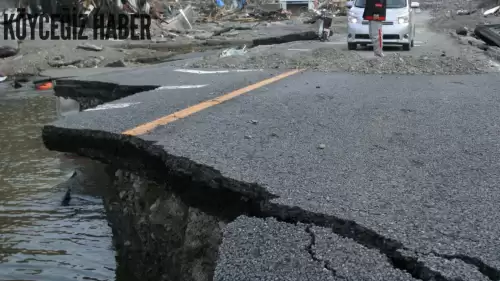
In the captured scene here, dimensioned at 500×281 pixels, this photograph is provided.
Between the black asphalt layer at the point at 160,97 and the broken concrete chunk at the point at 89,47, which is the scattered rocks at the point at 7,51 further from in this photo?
the black asphalt layer at the point at 160,97

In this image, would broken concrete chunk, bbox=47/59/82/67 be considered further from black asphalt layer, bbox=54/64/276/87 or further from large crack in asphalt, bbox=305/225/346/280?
large crack in asphalt, bbox=305/225/346/280

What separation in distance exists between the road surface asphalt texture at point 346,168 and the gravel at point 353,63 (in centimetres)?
224

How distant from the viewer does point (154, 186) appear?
536 cm

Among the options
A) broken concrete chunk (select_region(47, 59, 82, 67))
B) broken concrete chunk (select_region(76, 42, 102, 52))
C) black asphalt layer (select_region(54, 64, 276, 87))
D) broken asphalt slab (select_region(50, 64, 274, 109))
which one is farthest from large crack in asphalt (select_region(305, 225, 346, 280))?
broken concrete chunk (select_region(76, 42, 102, 52))

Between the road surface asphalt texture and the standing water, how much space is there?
5.50 ft

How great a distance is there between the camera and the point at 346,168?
4.34 metres

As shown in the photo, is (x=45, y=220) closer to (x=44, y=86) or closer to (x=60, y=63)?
(x=44, y=86)

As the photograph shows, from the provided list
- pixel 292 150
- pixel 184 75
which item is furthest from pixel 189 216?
pixel 184 75

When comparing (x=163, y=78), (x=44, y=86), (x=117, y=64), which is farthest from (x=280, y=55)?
(x=117, y=64)

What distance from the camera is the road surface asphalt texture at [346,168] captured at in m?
2.86

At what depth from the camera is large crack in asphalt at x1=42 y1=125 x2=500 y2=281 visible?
2870mm

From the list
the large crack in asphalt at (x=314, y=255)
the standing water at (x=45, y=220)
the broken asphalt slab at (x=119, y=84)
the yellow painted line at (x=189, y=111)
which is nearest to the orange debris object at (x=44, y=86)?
the standing water at (x=45, y=220)

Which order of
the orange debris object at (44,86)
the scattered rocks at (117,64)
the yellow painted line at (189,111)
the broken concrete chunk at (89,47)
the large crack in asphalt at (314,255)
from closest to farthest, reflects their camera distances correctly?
→ 1. the large crack in asphalt at (314,255)
2. the yellow painted line at (189,111)
3. the orange debris object at (44,86)
4. the scattered rocks at (117,64)
5. the broken concrete chunk at (89,47)

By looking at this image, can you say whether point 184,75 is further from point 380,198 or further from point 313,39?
point 313,39
